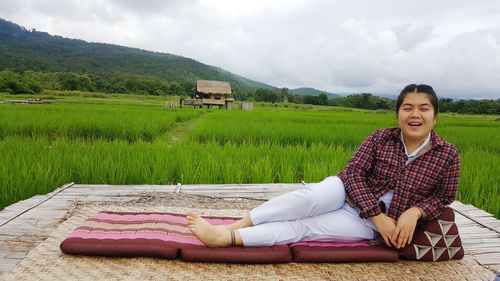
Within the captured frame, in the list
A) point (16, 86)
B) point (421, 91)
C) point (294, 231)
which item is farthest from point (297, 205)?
point (16, 86)

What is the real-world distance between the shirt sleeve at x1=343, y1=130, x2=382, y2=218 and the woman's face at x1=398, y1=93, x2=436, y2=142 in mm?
220

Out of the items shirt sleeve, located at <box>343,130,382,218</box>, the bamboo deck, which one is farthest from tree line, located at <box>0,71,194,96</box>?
shirt sleeve, located at <box>343,130,382,218</box>

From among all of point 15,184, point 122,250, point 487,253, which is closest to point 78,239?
point 122,250

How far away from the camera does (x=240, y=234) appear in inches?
63.5

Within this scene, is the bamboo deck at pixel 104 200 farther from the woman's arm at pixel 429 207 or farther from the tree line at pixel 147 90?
the tree line at pixel 147 90

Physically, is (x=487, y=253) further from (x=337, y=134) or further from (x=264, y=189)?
(x=337, y=134)

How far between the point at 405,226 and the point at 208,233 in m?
0.89

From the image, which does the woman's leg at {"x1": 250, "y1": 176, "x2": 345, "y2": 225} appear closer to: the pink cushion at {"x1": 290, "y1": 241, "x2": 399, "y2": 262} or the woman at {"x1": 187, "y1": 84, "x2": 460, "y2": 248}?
the woman at {"x1": 187, "y1": 84, "x2": 460, "y2": 248}

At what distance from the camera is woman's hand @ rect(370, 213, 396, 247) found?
1.63 m

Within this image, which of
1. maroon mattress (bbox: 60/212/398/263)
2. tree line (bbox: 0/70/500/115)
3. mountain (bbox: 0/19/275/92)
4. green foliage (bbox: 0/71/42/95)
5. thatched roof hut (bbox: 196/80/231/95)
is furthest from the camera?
mountain (bbox: 0/19/275/92)

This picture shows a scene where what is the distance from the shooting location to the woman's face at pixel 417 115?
1.62m

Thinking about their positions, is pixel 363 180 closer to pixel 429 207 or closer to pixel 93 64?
pixel 429 207

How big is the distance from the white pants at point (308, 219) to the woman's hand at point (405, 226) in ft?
0.56

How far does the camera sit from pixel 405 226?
1591mm
